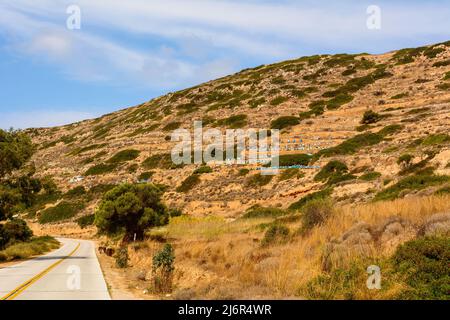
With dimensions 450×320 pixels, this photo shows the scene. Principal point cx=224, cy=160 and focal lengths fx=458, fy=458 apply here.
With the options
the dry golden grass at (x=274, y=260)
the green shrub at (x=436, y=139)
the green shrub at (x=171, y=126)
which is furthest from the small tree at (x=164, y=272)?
the green shrub at (x=171, y=126)

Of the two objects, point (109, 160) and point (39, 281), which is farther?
point (109, 160)

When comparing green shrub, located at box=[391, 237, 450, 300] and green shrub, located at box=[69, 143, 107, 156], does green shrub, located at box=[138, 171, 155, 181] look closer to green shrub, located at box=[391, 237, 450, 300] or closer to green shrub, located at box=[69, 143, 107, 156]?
green shrub, located at box=[69, 143, 107, 156]

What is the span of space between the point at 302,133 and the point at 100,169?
30075 millimetres

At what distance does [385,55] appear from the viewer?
8844cm

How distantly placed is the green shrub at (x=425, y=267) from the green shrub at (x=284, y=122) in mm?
54228

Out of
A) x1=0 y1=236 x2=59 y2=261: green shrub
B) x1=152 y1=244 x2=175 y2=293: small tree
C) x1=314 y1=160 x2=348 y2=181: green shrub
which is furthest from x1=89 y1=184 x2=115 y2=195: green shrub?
x1=152 y1=244 x2=175 y2=293: small tree

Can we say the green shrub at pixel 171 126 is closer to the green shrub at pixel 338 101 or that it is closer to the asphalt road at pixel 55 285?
the green shrub at pixel 338 101

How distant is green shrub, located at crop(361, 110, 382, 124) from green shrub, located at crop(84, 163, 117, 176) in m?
35.4

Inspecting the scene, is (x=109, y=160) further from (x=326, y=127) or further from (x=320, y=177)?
(x=320, y=177)

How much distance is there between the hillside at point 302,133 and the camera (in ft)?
125

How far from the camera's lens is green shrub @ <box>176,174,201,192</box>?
171 ft
